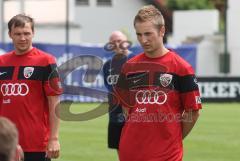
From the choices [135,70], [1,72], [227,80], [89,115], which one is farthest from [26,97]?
[227,80]

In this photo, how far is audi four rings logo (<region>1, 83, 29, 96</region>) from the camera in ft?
24.5

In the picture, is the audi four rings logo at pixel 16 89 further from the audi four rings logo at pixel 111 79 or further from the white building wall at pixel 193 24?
the white building wall at pixel 193 24

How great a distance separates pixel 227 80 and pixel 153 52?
24.4m

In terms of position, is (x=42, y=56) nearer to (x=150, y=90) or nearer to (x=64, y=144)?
(x=150, y=90)

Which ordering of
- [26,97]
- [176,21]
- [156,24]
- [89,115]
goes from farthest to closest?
[176,21]
[89,115]
[26,97]
[156,24]

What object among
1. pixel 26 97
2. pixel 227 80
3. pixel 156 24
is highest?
pixel 156 24

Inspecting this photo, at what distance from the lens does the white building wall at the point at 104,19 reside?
5794cm

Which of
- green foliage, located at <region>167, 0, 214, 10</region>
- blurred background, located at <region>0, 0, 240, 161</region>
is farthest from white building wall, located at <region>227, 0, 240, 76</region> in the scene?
green foliage, located at <region>167, 0, 214, 10</region>

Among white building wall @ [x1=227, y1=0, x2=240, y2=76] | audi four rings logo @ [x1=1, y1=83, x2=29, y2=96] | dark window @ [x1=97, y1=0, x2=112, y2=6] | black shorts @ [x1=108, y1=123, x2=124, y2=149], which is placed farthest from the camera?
dark window @ [x1=97, y1=0, x2=112, y2=6]

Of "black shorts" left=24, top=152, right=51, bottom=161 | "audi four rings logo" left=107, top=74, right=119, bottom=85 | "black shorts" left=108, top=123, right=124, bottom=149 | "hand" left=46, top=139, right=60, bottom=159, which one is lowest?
"black shorts" left=108, top=123, right=124, bottom=149

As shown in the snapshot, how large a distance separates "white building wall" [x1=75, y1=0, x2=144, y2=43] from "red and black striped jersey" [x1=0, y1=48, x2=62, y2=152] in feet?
162

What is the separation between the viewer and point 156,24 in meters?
6.60

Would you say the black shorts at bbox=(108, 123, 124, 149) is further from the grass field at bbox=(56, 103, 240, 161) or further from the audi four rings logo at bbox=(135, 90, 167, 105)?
the audi four rings logo at bbox=(135, 90, 167, 105)

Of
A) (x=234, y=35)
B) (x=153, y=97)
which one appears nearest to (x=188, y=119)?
(x=153, y=97)
